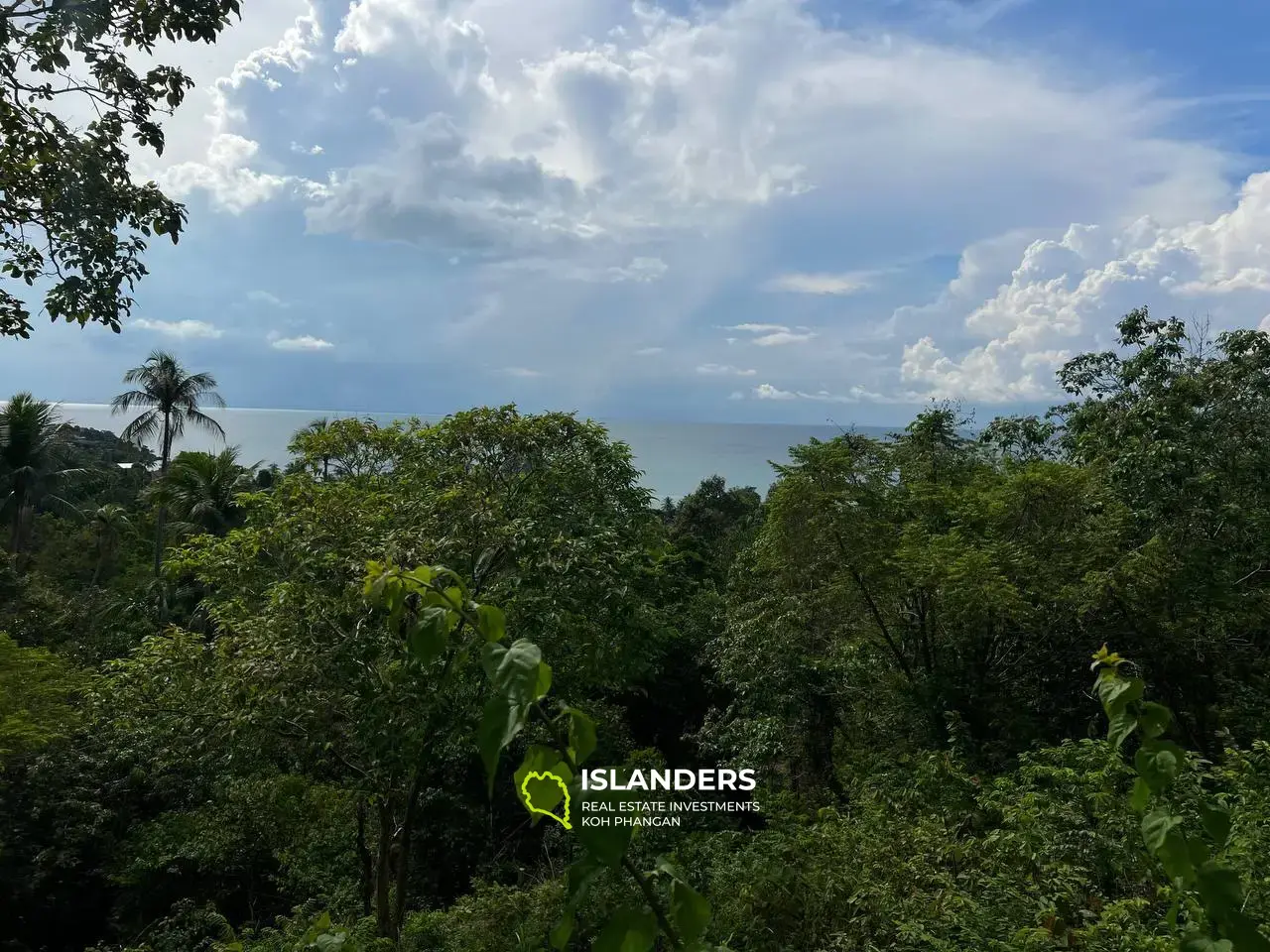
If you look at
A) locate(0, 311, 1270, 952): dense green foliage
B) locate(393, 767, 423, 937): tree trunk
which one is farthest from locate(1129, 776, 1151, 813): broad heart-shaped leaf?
locate(393, 767, 423, 937): tree trunk

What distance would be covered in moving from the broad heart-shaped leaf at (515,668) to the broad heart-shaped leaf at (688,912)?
1.06 feet

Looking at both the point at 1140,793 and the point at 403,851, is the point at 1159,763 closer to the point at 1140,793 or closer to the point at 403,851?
the point at 1140,793

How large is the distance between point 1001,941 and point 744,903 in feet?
6.19

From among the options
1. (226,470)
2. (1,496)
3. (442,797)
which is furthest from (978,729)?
(1,496)

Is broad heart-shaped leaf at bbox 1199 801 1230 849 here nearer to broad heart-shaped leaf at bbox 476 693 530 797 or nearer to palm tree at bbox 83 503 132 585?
broad heart-shaped leaf at bbox 476 693 530 797

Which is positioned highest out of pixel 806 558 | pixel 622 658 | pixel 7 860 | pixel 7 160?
pixel 7 160

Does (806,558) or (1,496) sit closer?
(806,558)

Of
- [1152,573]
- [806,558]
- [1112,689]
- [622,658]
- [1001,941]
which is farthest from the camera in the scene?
[806,558]

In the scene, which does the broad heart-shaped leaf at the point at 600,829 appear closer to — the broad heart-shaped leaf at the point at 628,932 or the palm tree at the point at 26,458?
the broad heart-shaped leaf at the point at 628,932

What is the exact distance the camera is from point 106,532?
63.6 feet

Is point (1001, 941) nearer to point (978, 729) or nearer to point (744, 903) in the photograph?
point (744, 903)

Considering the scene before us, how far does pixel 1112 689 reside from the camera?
1.07 m

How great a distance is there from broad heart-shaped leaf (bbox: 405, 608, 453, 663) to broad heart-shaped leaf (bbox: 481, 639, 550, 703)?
5 cm

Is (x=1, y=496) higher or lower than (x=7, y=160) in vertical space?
lower
